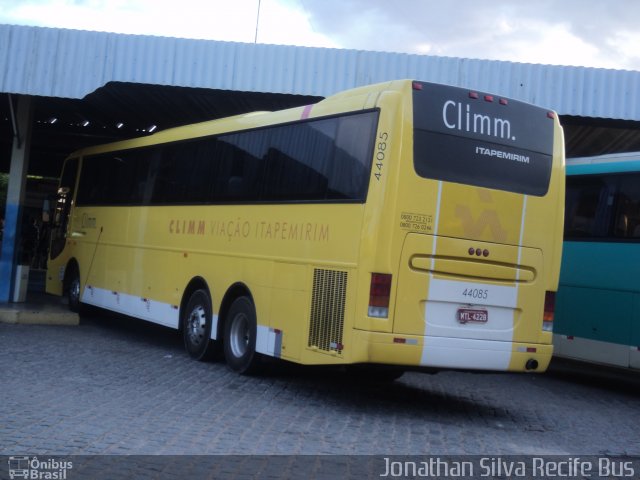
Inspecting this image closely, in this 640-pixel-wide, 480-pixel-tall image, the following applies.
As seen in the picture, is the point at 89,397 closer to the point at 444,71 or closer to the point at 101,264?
the point at 101,264

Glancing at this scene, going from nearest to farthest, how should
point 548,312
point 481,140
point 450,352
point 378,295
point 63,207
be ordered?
point 378,295, point 450,352, point 481,140, point 548,312, point 63,207

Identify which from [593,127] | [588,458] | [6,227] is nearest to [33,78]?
[6,227]

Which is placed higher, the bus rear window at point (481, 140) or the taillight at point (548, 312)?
the bus rear window at point (481, 140)

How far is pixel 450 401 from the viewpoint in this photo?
11.2 meters

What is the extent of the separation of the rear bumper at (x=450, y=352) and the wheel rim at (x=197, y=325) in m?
4.15

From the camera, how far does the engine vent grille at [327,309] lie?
31.3 feet

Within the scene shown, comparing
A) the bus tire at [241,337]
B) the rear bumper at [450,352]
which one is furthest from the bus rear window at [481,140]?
the bus tire at [241,337]

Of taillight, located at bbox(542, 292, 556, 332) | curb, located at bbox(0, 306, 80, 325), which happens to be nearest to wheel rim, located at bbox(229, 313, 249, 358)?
taillight, located at bbox(542, 292, 556, 332)

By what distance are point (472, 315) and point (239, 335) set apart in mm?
3479

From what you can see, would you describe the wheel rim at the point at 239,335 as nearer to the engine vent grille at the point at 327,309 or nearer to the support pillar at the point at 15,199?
the engine vent grille at the point at 327,309

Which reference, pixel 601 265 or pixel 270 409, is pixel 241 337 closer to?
pixel 270 409

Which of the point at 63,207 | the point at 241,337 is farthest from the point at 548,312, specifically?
the point at 63,207

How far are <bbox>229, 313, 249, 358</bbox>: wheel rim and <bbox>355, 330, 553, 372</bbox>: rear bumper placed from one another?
2.81 meters

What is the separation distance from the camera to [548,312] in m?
10.3
